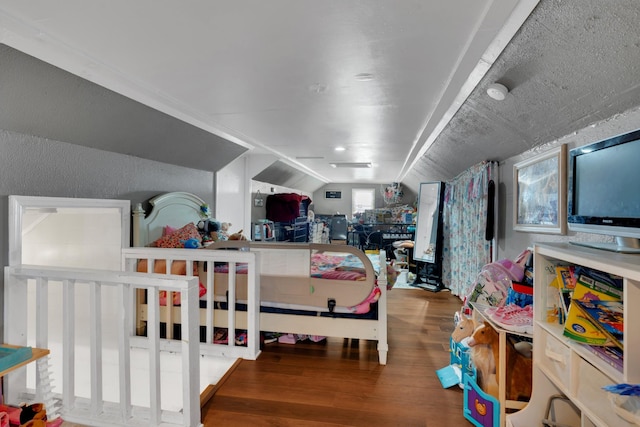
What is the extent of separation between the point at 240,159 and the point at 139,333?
254 centimetres

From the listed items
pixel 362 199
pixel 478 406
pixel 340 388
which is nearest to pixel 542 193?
pixel 478 406

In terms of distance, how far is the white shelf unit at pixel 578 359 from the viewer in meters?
0.86

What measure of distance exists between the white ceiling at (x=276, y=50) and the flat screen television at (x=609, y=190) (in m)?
0.60

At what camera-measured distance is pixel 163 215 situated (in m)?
2.87

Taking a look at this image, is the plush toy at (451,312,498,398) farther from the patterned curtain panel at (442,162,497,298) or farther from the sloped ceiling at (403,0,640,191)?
the sloped ceiling at (403,0,640,191)

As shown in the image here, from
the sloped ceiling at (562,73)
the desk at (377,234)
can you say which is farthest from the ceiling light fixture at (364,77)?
the desk at (377,234)

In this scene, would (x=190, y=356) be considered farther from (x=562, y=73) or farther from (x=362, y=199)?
(x=362, y=199)

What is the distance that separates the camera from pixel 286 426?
5.45 feet

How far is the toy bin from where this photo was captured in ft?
5.17

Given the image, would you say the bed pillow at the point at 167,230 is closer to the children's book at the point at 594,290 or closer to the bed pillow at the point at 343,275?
the bed pillow at the point at 343,275

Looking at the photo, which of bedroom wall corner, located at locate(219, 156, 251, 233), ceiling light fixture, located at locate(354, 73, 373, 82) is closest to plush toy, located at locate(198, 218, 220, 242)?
bedroom wall corner, located at locate(219, 156, 251, 233)

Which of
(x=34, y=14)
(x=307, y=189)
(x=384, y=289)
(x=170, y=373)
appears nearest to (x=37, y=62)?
(x=34, y=14)

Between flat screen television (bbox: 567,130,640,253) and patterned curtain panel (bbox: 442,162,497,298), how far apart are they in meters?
1.37

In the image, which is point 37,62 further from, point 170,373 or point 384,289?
point 384,289
